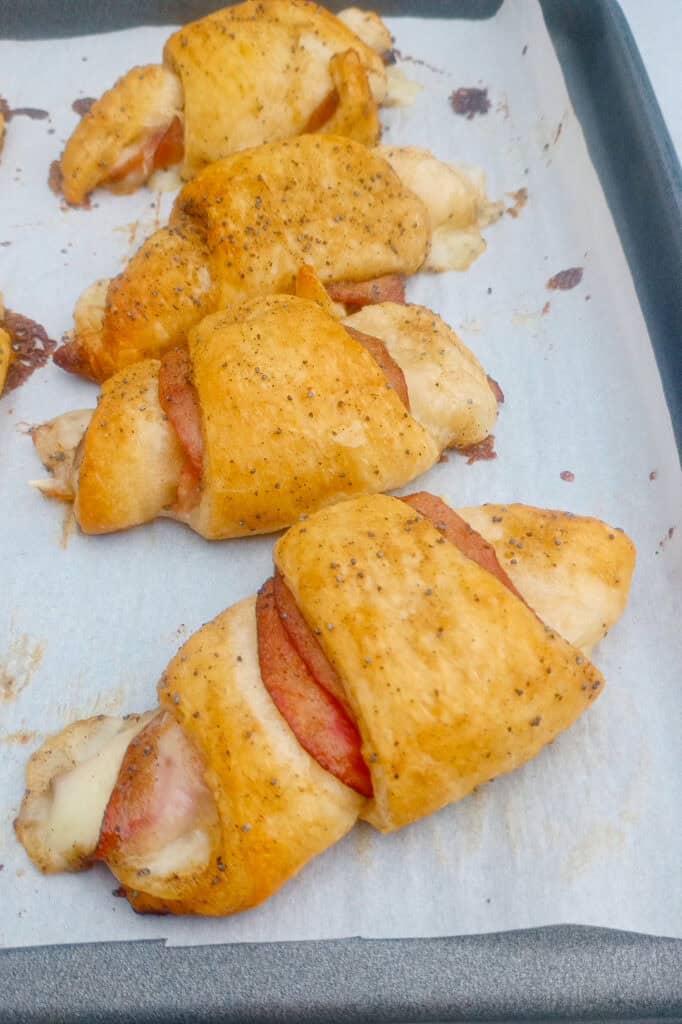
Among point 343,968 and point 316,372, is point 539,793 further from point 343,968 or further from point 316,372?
point 316,372

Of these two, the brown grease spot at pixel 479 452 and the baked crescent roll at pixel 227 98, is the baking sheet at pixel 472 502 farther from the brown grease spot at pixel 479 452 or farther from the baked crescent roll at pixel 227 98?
the baked crescent roll at pixel 227 98

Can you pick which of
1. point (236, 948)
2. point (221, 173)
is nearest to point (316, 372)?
point (221, 173)

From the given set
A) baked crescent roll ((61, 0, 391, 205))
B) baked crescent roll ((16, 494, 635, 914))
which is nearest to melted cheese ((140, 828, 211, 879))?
baked crescent roll ((16, 494, 635, 914))

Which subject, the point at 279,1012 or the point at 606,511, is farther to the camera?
the point at 606,511

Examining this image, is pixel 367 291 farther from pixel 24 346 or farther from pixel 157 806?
pixel 157 806

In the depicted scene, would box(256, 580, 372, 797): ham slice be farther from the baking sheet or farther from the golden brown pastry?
the golden brown pastry

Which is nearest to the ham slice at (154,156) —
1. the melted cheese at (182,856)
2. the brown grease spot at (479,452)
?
the brown grease spot at (479,452)

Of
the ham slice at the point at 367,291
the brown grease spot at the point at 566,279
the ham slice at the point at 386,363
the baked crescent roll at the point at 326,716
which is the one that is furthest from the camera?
the brown grease spot at the point at 566,279
